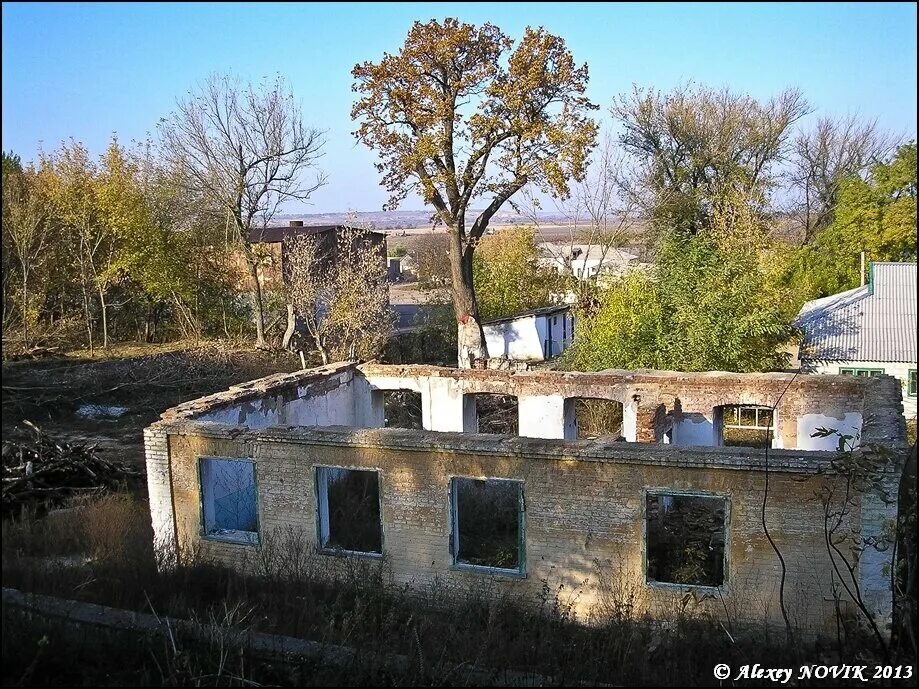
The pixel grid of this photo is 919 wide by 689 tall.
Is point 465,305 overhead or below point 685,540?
overhead

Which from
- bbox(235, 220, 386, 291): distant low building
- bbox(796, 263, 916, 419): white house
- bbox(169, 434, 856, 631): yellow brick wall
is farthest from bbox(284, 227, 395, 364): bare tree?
bbox(796, 263, 916, 419): white house

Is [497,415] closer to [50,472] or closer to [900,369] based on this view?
[50,472]

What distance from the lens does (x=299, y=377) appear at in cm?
1523

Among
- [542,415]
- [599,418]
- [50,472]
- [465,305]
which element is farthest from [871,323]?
[50,472]

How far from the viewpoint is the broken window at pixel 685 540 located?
11.0 m

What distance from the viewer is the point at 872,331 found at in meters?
25.5

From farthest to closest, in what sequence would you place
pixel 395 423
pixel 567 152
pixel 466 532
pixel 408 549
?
pixel 567 152
pixel 395 423
pixel 466 532
pixel 408 549

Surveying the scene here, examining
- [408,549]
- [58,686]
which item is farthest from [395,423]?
[58,686]

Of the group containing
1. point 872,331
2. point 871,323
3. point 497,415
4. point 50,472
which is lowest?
point 497,415

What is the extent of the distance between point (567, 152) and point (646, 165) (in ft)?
56.2

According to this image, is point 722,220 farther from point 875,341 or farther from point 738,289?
point 738,289

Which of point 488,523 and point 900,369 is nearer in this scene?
point 488,523

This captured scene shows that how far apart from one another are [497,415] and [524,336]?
41.9 feet

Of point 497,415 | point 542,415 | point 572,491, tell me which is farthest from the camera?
point 497,415
